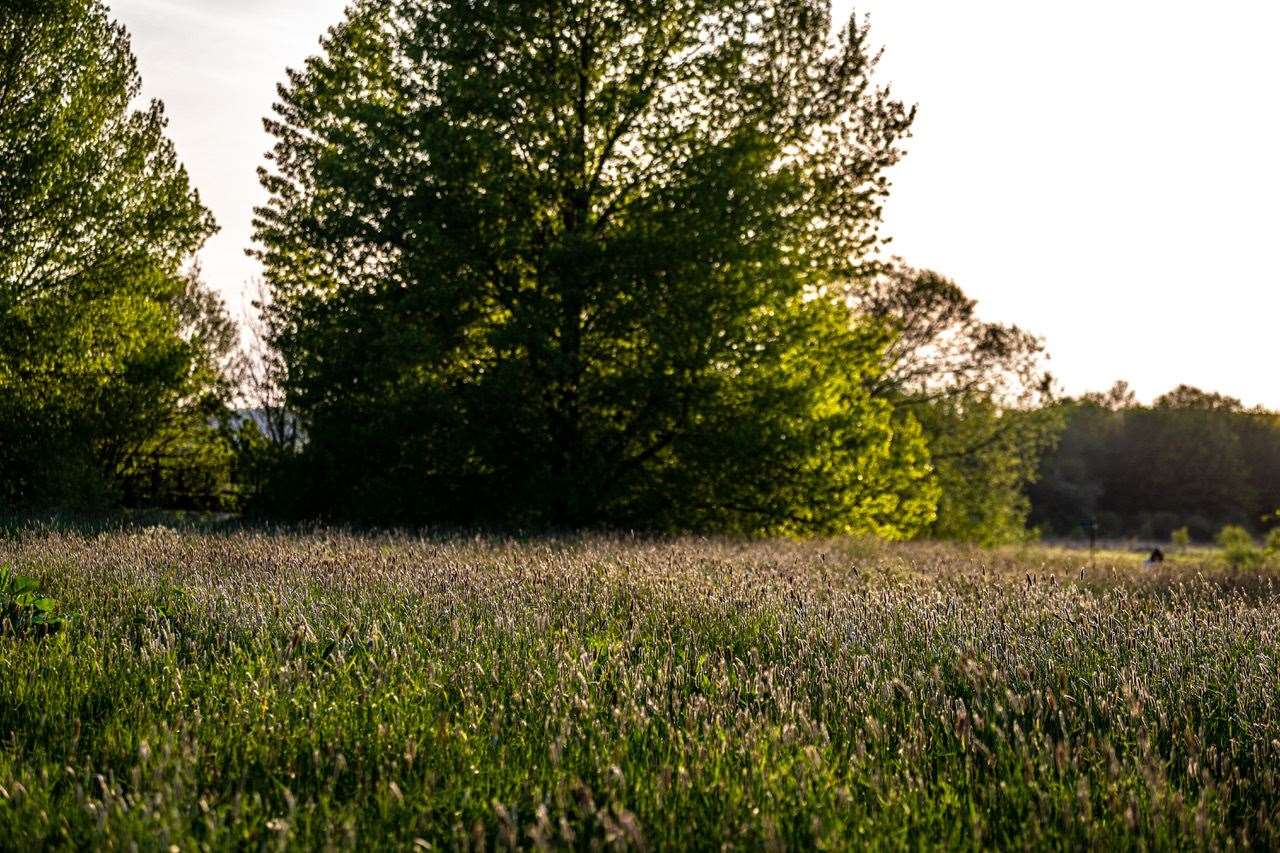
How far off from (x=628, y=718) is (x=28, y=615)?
12.6 ft

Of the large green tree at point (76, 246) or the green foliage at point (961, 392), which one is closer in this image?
the large green tree at point (76, 246)

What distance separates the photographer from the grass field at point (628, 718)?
112 inches

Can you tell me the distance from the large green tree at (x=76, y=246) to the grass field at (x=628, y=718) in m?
13.6

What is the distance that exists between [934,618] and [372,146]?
1239cm

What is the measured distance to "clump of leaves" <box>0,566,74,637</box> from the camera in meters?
5.29

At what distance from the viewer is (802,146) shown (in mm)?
15555

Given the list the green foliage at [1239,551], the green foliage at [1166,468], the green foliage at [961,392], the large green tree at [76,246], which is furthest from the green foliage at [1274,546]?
the green foliage at [1166,468]

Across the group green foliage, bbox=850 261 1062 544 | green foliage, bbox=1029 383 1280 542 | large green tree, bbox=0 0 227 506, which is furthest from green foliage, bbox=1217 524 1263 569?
green foliage, bbox=1029 383 1280 542

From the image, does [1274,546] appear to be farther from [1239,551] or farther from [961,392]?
[961,392]

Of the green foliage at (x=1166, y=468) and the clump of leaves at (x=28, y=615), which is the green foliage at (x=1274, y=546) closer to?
the clump of leaves at (x=28, y=615)

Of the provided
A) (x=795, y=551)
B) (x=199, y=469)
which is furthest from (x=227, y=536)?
(x=199, y=469)

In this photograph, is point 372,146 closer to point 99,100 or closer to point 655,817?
point 99,100

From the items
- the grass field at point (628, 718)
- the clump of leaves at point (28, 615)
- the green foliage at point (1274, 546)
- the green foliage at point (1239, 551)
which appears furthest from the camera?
the green foliage at point (1274, 546)

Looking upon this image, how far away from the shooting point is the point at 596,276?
1413cm
